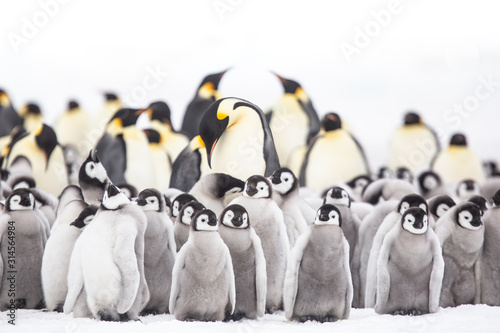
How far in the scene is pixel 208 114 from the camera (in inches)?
153

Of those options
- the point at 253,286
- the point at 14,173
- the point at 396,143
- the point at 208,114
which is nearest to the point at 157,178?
the point at 14,173

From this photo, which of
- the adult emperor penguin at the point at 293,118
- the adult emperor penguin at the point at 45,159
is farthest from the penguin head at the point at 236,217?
the adult emperor penguin at the point at 293,118

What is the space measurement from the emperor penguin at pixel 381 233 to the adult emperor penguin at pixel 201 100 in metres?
→ 2.61

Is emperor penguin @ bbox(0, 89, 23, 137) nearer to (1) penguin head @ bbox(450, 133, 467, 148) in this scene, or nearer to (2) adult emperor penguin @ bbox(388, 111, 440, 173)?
(2) adult emperor penguin @ bbox(388, 111, 440, 173)

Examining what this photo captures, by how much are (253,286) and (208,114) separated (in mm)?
1120

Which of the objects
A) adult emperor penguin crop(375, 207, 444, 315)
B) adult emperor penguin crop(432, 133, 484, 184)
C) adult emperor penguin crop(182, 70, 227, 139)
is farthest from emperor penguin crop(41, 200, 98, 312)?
adult emperor penguin crop(432, 133, 484, 184)

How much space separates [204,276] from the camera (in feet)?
9.54

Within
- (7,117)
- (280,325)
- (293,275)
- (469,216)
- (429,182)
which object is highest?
(7,117)

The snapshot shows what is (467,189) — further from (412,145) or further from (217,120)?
(412,145)

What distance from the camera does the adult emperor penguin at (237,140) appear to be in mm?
3805

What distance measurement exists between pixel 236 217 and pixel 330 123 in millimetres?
3543

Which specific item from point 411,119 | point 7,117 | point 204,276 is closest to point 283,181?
point 204,276

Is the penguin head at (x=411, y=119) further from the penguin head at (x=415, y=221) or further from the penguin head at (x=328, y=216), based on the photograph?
the penguin head at (x=328, y=216)

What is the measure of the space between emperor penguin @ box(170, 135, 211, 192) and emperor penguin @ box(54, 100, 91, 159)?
4.95m
